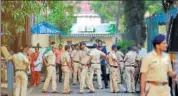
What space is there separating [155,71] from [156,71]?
0.02 meters

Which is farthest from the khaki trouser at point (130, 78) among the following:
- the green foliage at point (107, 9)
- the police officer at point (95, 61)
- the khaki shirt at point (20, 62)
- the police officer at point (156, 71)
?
the green foliage at point (107, 9)

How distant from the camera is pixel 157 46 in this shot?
34.3 ft

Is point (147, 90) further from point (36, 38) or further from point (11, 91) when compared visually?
point (36, 38)

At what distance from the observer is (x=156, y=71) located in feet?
34.5

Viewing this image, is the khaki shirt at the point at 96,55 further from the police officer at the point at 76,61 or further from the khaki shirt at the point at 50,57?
the police officer at the point at 76,61

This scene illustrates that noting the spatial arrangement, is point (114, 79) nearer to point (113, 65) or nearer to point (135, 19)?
point (113, 65)

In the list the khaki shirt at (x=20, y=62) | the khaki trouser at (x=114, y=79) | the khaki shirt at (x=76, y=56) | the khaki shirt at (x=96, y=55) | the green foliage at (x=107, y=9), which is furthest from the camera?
the green foliage at (x=107, y=9)

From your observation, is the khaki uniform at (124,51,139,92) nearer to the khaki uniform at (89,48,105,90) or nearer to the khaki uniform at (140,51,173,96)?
the khaki uniform at (89,48,105,90)

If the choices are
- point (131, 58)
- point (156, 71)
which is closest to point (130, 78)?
point (131, 58)

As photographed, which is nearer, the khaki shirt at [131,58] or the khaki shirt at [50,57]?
the khaki shirt at [131,58]

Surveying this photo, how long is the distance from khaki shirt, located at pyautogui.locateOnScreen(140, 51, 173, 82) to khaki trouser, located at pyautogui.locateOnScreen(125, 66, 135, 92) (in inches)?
446

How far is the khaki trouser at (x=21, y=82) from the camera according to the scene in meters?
17.3

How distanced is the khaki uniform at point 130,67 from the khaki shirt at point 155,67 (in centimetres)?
1127

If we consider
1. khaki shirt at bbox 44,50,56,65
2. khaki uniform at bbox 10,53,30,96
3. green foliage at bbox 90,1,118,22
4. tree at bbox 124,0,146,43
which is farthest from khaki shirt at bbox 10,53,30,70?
green foliage at bbox 90,1,118,22
